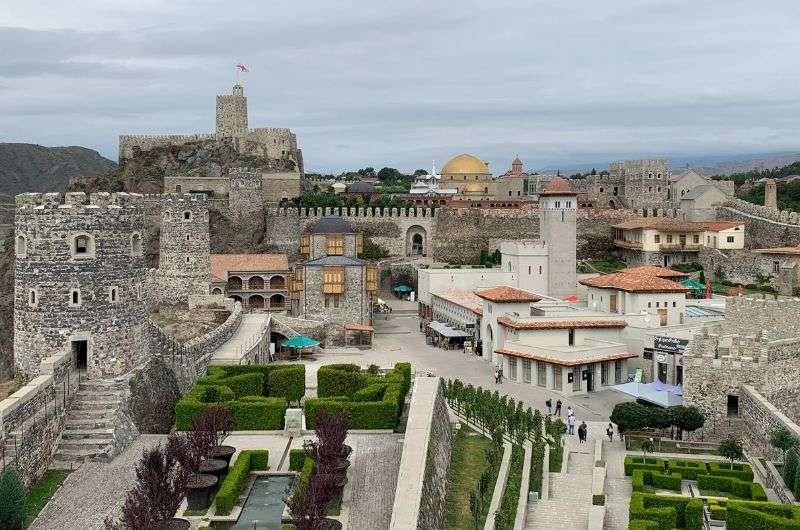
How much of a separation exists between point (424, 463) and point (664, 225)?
121 ft

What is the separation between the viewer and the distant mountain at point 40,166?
10576cm

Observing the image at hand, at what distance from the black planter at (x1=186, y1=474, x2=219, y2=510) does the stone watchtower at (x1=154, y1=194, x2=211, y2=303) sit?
20.7 m

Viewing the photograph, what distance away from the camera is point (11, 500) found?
13898 mm

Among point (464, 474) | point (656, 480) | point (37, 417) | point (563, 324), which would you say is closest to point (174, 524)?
point (37, 417)

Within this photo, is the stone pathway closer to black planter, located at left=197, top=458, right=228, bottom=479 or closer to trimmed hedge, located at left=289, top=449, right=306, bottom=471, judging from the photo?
trimmed hedge, located at left=289, top=449, right=306, bottom=471

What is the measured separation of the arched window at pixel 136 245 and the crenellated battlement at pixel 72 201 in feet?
2.39

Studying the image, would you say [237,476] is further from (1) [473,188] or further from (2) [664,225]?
(1) [473,188]

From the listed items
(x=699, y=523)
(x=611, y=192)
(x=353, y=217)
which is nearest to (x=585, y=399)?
(x=699, y=523)

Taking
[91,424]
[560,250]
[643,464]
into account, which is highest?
[560,250]

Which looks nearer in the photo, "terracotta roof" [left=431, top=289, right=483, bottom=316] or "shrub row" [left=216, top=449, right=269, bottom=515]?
"shrub row" [left=216, top=449, right=269, bottom=515]

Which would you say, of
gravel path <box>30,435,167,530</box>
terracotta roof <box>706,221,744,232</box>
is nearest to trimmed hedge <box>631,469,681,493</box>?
gravel path <box>30,435,167,530</box>

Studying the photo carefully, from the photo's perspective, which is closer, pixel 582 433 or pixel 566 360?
pixel 582 433

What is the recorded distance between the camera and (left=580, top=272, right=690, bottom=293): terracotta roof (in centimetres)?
3259

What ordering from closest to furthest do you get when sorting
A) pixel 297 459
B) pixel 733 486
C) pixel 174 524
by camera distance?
pixel 174 524, pixel 297 459, pixel 733 486
